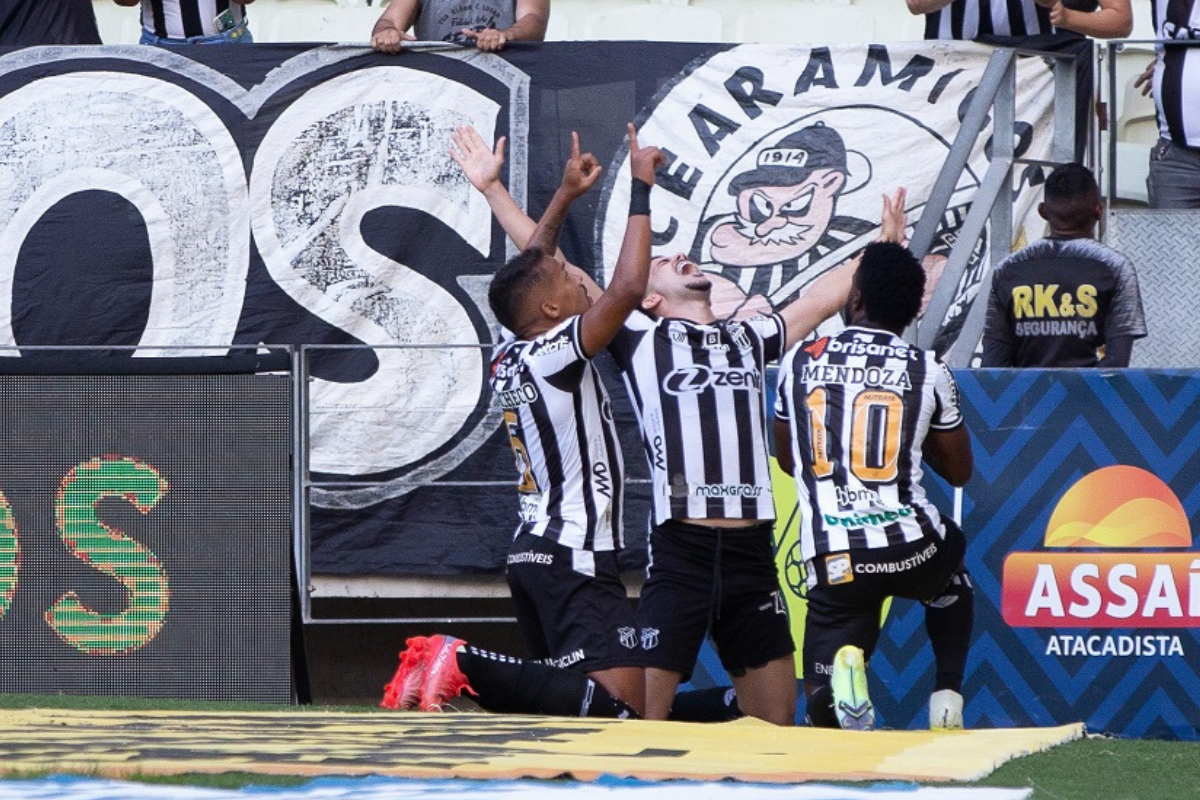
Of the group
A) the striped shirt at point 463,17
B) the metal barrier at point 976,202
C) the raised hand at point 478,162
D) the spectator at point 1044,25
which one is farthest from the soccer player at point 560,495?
the striped shirt at point 463,17

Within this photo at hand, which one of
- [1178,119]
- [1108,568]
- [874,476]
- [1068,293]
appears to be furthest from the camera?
[1178,119]

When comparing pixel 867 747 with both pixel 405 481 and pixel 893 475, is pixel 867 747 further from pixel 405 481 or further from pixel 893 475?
pixel 405 481

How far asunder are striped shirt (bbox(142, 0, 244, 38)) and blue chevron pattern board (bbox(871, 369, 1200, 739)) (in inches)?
169

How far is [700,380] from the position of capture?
641cm

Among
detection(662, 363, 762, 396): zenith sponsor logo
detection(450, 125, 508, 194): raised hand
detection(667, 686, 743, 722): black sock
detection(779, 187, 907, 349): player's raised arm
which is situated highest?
detection(450, 125, 508, 194): raised hand

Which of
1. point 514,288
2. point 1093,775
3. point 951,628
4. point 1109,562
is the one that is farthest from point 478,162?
point 1093,775

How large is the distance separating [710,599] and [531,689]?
0.65m

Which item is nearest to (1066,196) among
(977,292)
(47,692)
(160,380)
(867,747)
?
(977,292)

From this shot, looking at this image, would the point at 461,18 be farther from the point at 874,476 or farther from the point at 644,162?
the point at 874,476

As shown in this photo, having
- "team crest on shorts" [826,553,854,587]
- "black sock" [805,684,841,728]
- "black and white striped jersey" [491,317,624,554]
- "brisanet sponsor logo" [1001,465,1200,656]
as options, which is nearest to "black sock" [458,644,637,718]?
"black and white striped jersey" [491,317,624,554]

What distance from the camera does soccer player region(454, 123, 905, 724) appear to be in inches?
246

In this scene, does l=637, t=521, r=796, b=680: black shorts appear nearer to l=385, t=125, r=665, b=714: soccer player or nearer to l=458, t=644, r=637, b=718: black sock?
l=385, t=125, r=665, b=714: soccer player

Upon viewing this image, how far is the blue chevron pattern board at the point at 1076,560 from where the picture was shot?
705 centimetres

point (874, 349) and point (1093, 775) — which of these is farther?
point (874, 349)
